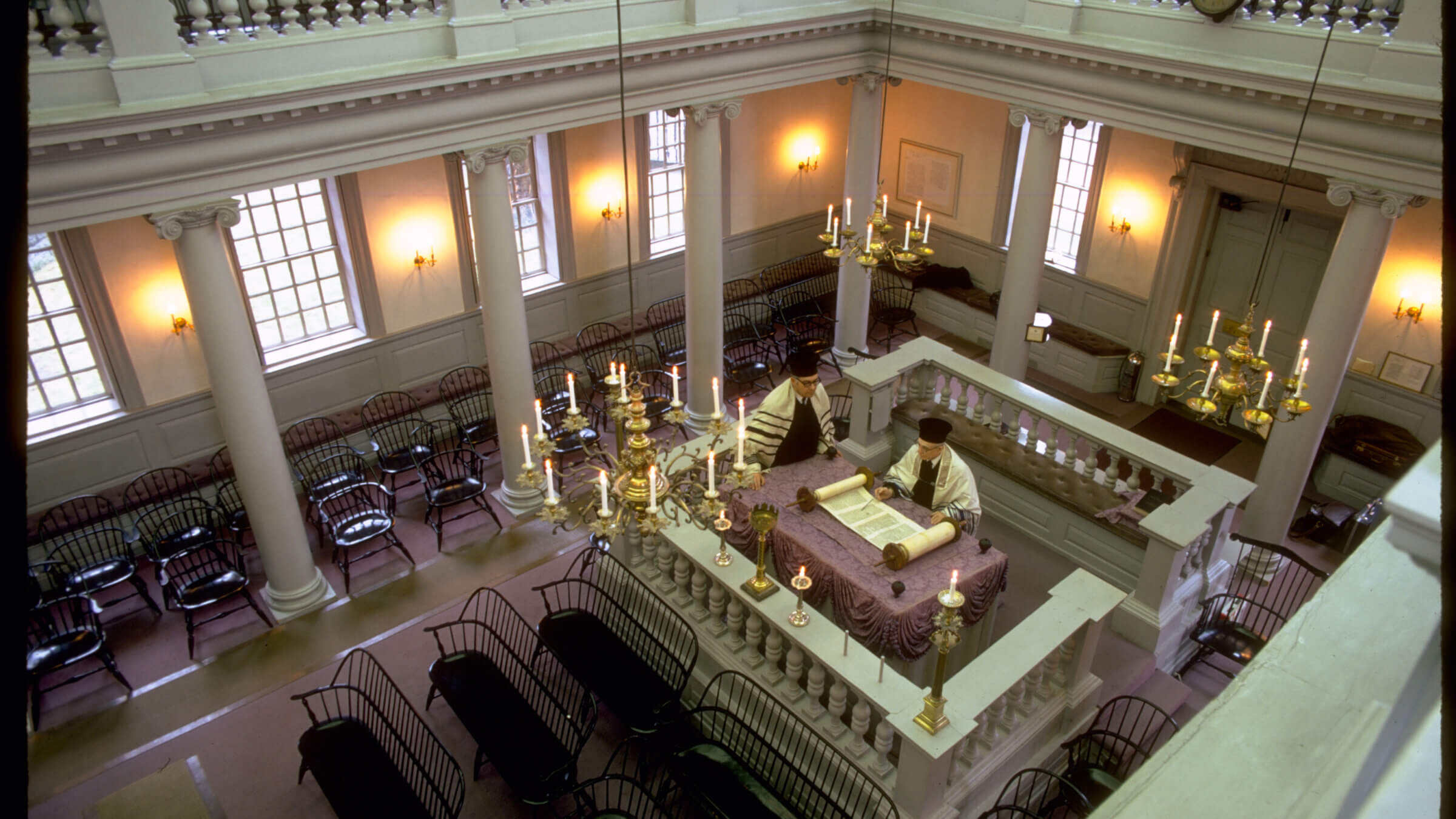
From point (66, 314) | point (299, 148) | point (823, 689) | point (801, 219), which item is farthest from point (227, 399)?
point (801, 219)

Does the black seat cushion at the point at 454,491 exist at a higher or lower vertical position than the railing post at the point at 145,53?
lower

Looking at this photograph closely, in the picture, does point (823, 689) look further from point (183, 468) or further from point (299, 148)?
point (183, 468)

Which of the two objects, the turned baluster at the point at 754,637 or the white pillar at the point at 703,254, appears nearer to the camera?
the turned baluster at the point at 754,637

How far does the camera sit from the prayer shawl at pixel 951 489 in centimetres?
830

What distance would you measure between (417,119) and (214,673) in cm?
550

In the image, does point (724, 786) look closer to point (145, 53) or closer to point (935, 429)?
point (935, 429)

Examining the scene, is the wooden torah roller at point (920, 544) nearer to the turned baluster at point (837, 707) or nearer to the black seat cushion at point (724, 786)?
the turned baluster at point (837, 707)

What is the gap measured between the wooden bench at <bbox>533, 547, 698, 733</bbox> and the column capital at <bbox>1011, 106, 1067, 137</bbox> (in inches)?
260

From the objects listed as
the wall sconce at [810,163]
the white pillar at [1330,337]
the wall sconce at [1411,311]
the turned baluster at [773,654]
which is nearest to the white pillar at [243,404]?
the turned baluster at [773,654]

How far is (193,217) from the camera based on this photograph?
781cm

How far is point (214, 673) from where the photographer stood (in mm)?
9188

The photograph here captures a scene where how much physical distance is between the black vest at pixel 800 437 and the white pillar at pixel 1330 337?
4234 millimetres

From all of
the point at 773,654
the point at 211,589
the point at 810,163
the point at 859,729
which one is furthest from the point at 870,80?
the point at 211,589

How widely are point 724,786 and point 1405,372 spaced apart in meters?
9.66
